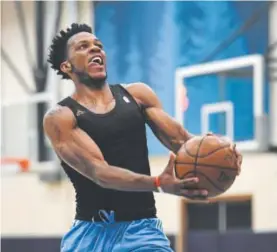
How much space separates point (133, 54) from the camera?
15.4m

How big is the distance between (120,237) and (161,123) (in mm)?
742

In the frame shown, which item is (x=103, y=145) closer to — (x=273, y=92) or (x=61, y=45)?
(x=61, y=45)

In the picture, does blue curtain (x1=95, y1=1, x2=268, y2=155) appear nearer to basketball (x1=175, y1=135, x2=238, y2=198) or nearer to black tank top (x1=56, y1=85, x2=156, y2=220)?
black tank top (x1=56, y1=85, x2=156, y2=220)

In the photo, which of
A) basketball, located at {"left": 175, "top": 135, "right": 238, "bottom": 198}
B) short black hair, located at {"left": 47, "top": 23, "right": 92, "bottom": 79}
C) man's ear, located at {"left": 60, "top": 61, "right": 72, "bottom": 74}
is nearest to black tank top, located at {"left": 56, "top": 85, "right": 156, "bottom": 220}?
man's ear, located at {"left": 60, "top": 61, "right": 72, "bottom": 74}

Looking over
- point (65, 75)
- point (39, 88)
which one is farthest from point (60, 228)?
point (65, 75)

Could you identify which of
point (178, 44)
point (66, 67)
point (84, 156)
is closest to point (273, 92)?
point (178, 44)

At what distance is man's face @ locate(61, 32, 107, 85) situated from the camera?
20.4 feet

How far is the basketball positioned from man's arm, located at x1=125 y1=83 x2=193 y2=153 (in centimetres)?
56

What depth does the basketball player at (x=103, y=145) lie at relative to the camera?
6.07 metres

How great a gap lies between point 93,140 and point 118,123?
18 cm

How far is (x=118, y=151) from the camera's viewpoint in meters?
6.10

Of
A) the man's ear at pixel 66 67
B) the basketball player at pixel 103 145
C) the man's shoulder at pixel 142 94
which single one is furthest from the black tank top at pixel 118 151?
the man's ear at pixel 66 67

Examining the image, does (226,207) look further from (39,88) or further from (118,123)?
(118,123)

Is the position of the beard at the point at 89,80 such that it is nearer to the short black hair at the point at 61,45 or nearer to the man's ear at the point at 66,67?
the man's ear at the point at 66,67
